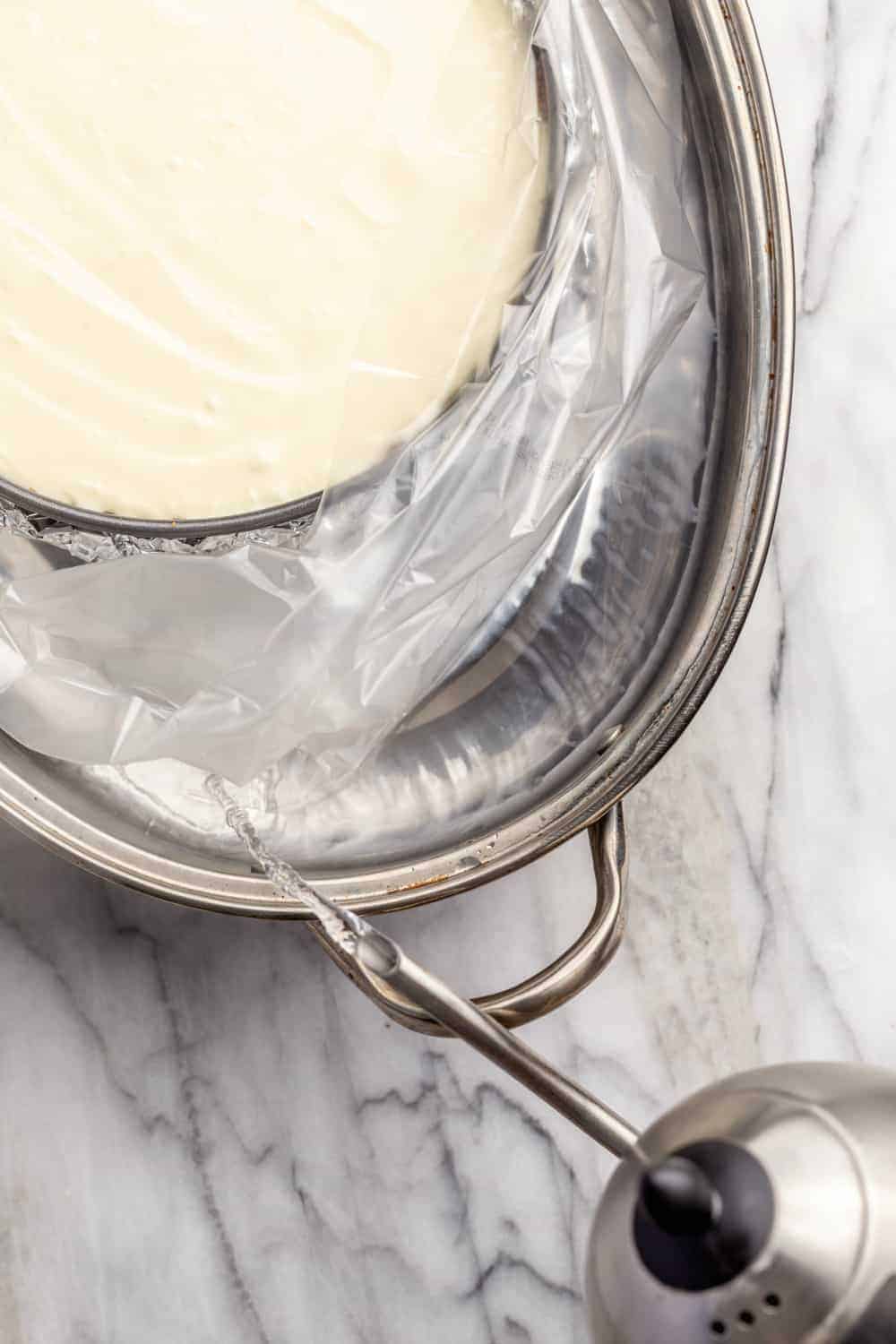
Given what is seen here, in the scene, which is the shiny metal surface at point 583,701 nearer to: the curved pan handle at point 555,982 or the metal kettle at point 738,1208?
the curved pan handle at point 555,982

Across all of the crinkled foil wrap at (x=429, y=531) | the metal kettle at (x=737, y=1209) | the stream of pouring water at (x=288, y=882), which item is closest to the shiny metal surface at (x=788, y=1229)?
the metal kettle at (x=737, y=1209)

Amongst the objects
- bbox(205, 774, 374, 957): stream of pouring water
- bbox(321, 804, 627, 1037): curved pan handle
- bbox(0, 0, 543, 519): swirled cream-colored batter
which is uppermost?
bbox(0, 0, 543, 519): swirled cream-colored batter

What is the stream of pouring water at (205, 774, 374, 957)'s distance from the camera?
0.38 meters

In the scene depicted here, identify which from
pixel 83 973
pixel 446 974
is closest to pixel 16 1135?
pixel 83 973

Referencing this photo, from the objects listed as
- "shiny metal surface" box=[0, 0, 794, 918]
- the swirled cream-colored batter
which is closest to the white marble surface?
"shiny metal surface" box=[0, 0, 794, 918]

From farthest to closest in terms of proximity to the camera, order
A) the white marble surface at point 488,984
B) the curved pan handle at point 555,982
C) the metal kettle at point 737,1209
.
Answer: the white marble surface at point 488,984
the curved pan handle at point 555,982
the metal kettle at point 737,1209

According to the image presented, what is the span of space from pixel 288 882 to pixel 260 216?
25cm

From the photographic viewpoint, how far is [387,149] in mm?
469

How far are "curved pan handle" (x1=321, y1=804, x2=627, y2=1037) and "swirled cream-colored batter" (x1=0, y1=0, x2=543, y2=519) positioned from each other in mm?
188

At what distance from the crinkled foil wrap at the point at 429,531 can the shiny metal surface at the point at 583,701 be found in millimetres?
20

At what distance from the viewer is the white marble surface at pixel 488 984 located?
0.56 meters

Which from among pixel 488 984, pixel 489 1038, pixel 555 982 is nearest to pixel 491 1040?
pixel 489 1038

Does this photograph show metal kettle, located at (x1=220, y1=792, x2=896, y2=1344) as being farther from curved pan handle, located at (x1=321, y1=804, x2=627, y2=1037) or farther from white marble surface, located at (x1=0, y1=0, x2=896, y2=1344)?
white marble surface, located at (x1=0, y1=0, x2=896, y2=1344)

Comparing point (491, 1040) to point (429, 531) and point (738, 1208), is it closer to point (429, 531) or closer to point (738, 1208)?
point (738, 1208)
